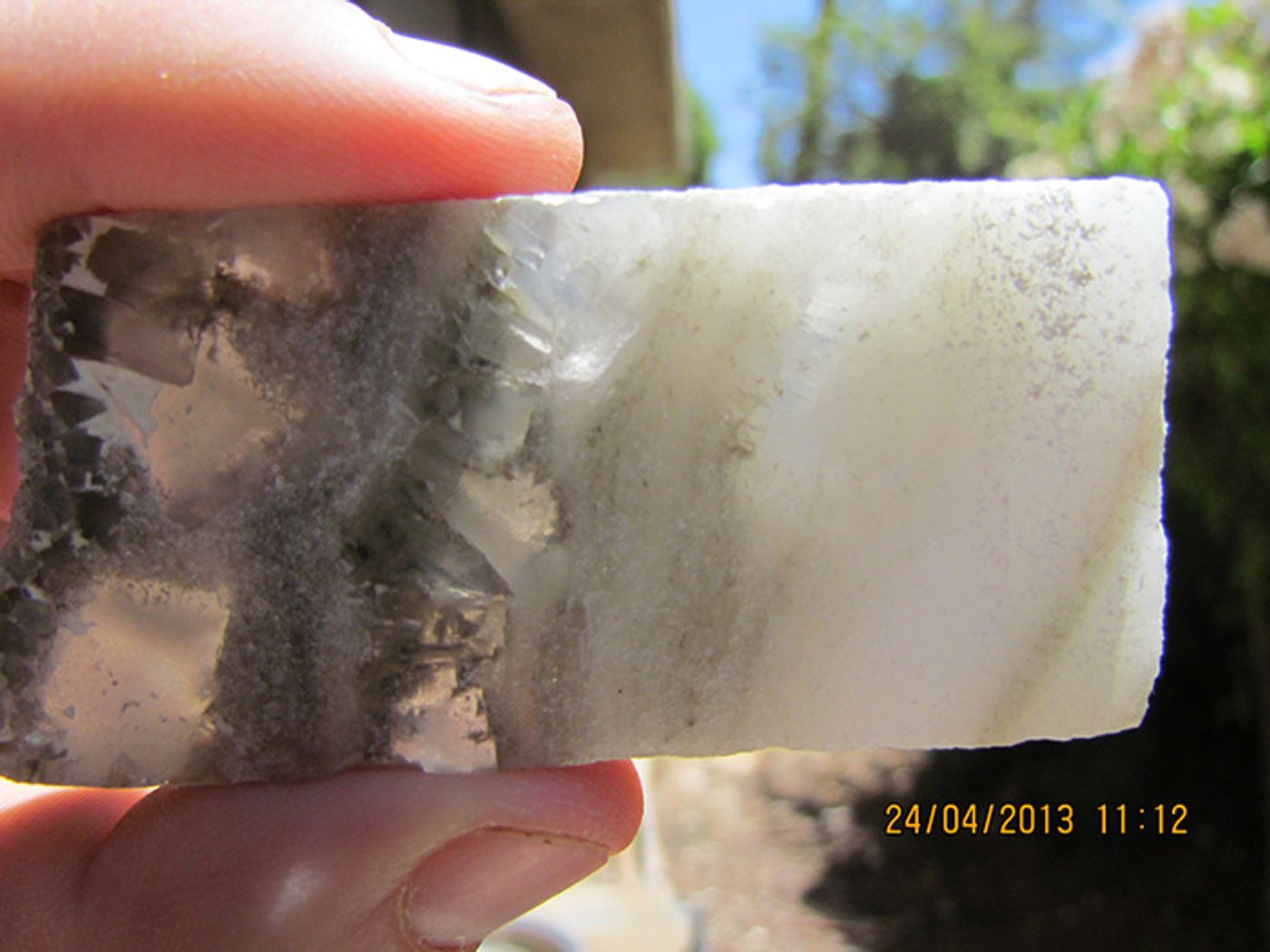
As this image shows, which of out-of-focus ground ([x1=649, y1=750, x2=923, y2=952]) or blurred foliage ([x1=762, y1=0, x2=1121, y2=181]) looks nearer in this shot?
out-of-focus ground ([x1=649, y1=750, x2=923, y2=952])

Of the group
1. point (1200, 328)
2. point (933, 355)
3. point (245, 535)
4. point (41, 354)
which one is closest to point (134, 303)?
point (41, 354)

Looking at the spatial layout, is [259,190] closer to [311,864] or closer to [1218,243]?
[311,864]

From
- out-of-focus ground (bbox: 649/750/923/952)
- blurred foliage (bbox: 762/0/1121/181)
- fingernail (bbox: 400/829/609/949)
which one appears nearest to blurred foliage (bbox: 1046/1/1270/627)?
out-of-focus ground (bbox: 649/750/923/952)

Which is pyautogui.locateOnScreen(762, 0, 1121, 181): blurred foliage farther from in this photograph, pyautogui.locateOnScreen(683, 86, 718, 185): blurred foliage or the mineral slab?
the mineral slab

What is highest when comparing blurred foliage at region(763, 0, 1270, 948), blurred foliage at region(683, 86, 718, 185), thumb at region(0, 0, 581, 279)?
thumb at region(0, 0, 581, 279)

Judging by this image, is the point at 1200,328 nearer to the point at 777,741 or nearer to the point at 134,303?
the point at 777,741

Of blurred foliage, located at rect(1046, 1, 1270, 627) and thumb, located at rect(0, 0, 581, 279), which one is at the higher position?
thumb, located at rect(0, 0, 581, 279)

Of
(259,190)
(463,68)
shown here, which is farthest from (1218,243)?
(259,190)
